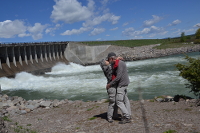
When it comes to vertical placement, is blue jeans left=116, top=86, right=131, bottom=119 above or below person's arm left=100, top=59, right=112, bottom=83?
below

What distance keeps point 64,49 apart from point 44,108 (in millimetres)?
35987

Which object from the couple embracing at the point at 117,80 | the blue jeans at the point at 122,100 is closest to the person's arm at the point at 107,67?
the couple embracing at the point at 117,80

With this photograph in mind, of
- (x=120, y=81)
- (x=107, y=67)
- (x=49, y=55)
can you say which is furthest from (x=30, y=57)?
(x=120, y=81)

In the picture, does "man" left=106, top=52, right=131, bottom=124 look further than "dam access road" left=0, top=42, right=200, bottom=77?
No

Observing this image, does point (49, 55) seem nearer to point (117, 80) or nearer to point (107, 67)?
point (107, 67)

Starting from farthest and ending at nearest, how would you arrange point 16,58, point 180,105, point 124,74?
point 16,58, point 180,105, point 124,74

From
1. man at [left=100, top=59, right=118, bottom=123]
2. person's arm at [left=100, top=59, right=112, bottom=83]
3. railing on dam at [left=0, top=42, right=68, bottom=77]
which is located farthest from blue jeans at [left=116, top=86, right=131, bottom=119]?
railing on dam at [left=0, top=42, right=68, bottom=77]

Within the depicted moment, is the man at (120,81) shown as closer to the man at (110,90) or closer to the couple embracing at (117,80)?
the couple embracing at (117,80)

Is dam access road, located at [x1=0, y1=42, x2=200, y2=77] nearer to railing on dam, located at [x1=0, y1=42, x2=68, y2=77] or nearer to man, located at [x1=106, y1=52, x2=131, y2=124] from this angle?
railing on dam, located at [x1=0, y1=42, x2=68, y2=77]

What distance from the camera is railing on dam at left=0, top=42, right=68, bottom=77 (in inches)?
1198

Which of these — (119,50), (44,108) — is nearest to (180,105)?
(44,108)

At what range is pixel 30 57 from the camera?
3609 centimetres

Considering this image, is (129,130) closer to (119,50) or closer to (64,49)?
(64,49)

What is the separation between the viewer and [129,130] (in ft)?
16.5
